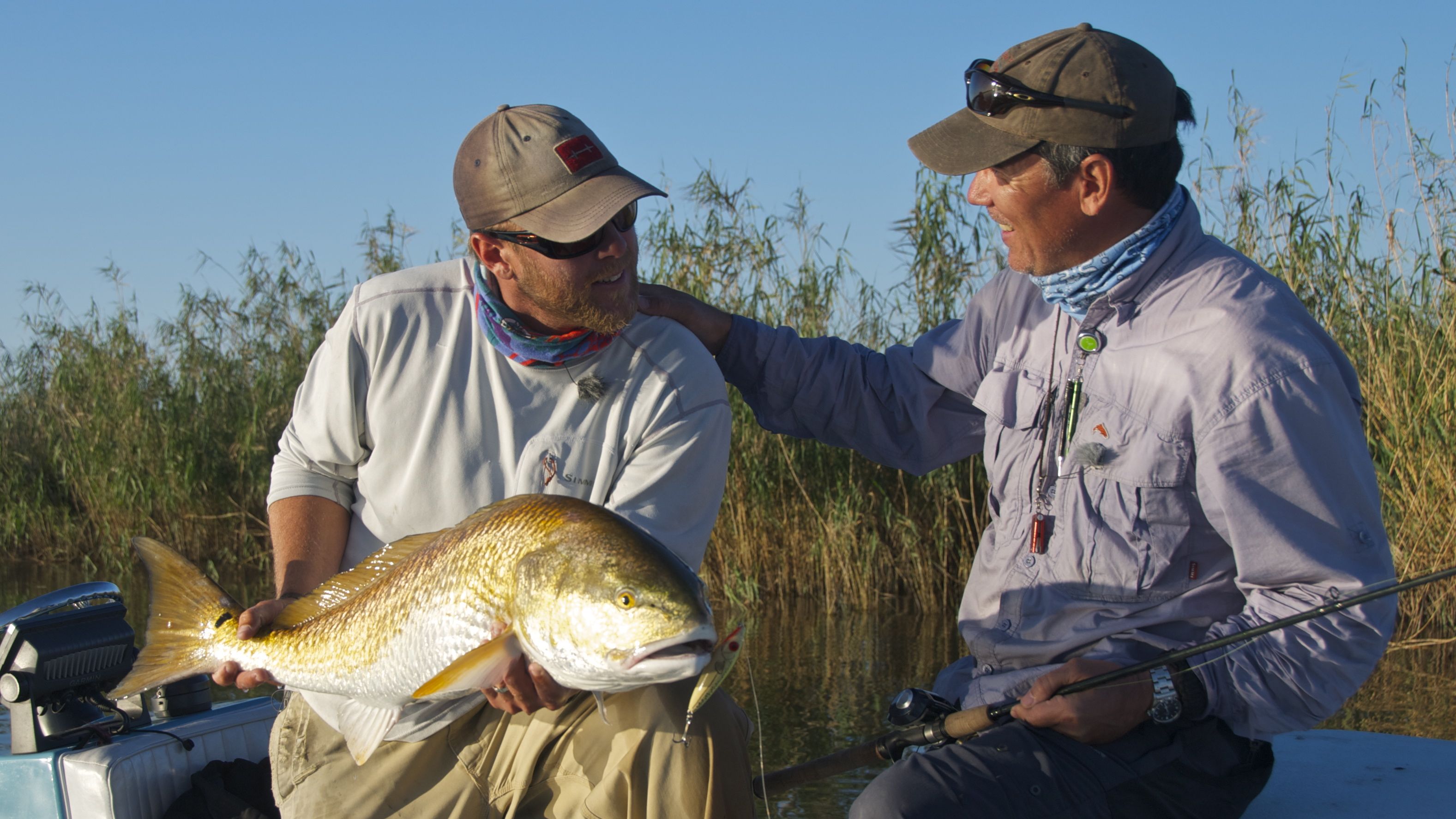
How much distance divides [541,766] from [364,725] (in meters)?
0.40

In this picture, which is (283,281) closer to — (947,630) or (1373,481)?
(947,630)

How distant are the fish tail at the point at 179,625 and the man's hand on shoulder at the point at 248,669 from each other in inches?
0.9

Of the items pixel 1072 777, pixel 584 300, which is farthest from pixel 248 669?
pixel 1072 777

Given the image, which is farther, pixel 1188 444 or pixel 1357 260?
pixel 1357 260

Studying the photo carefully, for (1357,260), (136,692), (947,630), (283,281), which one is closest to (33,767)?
(136,692)

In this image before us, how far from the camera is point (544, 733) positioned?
107 inches

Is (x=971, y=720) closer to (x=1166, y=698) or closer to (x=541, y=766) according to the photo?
(x=1166, y=698)

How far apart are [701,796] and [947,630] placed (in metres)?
4.55

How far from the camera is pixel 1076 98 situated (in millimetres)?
2816

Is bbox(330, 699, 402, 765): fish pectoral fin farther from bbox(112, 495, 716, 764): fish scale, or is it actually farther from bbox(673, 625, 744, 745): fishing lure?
bbox(673, 625, 744, 745): fishing lure

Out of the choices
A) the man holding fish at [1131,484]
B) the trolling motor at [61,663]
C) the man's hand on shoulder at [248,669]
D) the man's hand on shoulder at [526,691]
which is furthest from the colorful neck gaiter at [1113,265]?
the trolling motor at [61,663]

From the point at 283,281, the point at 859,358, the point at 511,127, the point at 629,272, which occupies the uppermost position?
the point at 283,281

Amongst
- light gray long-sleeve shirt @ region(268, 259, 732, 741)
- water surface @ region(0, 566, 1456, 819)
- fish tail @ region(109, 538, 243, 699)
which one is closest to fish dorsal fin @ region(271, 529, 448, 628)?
fish tail @ region(109, 538, 243, 699)

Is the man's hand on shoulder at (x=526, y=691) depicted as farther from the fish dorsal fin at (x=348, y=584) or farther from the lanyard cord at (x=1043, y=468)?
the lanyard cord at (x=1043, y=468)
